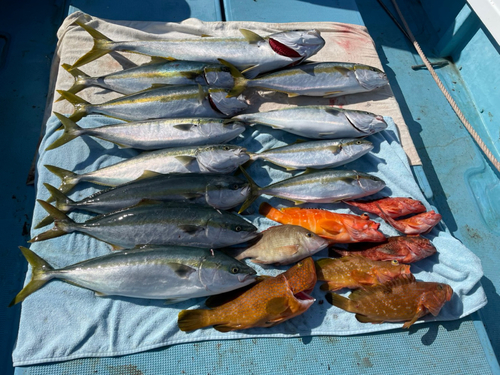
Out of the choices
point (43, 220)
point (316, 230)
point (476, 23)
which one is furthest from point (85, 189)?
point (476, 23)

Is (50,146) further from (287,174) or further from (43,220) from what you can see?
(287,174)

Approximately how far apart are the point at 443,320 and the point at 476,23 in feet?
14.1

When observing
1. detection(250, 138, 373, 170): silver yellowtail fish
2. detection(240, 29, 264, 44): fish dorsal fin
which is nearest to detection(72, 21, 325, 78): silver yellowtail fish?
detection(240, 29, 264, 44): fish dorsal fin

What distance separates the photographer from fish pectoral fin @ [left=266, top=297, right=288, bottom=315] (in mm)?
2166

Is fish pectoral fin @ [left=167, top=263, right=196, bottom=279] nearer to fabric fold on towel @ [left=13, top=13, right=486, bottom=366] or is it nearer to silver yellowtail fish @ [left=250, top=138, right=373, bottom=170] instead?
fabric fold on towel @ [left=13, top=13, right=486, bottom=366]

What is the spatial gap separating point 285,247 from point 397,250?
98 cm

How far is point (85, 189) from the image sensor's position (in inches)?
112

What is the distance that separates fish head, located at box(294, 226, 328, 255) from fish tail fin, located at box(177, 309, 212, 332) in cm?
87

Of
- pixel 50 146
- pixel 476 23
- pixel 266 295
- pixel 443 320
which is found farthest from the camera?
pixel 476 23

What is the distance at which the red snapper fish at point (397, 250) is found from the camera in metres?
2.63

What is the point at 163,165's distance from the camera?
9.09 feet

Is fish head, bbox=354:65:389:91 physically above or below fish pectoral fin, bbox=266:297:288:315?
above

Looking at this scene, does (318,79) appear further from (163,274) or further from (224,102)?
(163,274)

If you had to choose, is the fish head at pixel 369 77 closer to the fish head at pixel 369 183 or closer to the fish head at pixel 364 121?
the fish head at pixel 364 121
